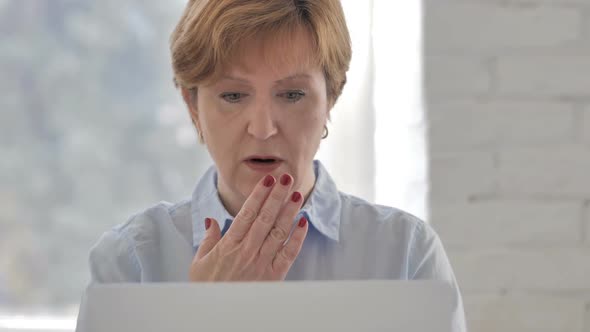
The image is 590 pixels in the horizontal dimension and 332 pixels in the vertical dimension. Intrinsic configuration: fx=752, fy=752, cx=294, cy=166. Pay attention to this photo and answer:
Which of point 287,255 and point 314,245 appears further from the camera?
point 314,245

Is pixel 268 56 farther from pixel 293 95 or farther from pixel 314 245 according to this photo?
pixel 314 245

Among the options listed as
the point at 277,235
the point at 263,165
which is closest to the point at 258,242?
the point at 277,235

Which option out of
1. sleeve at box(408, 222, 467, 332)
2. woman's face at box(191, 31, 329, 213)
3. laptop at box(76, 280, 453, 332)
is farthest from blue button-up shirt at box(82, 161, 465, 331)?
laptop at box(76, 280, 453, 332)

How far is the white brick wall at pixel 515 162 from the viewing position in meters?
1.13

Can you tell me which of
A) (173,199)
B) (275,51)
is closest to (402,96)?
(275,51)

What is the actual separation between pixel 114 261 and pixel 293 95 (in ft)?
1.08

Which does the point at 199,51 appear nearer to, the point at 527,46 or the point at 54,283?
the point at 527,46

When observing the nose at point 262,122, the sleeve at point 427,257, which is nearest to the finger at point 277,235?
the nose at point 262,122

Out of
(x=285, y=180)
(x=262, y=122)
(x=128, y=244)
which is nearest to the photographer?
(x=285, y=180)

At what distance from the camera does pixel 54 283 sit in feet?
4.75

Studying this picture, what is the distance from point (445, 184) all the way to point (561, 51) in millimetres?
265

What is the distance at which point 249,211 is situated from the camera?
80 centimetres

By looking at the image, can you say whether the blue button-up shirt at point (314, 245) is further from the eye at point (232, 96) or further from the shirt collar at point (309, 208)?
the eye at point (232, 96)

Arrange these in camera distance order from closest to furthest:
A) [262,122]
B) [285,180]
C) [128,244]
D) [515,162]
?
[285,180] < [262,122] < [128,244] < [515,162]
